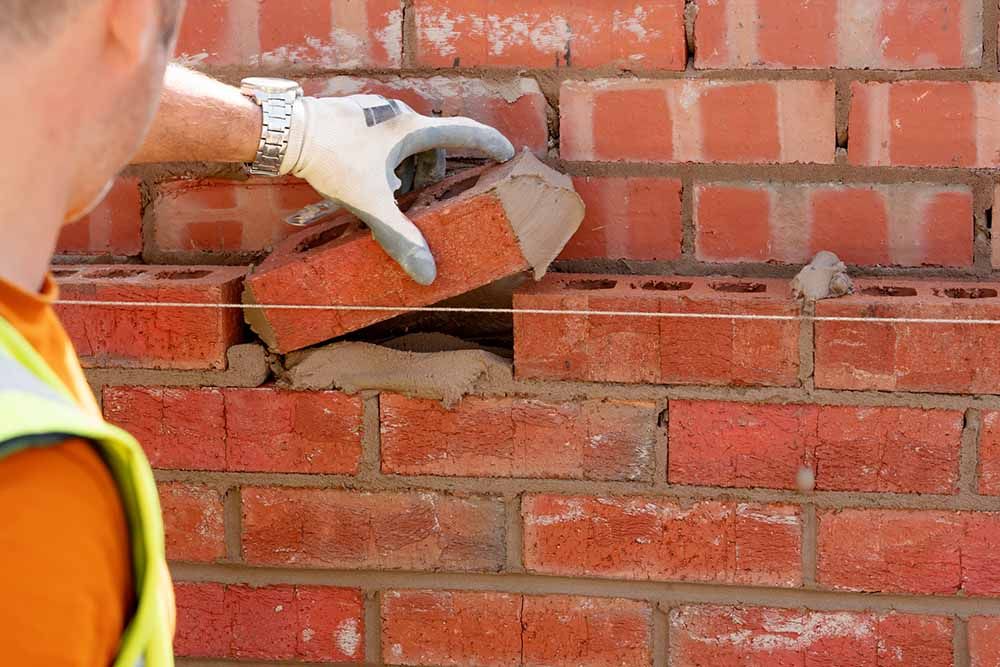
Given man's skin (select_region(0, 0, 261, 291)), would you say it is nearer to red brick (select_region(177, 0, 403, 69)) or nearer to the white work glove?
the white work glove

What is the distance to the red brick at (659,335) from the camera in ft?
5.57

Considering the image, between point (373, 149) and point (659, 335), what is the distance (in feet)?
1.59

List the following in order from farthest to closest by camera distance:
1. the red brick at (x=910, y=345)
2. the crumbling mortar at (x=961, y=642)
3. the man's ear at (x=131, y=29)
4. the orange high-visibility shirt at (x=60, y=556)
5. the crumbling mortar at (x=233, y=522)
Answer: the crumbling mortar at (x=233, y=522) < the crumbling mortar at (x=961, y=642) < the red brick at (x=910, y=345) < the man's ear at (x=131, y=29) < the orange high-visibility shirt at (x=60, y=556)

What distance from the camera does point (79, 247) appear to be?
1.96 meters

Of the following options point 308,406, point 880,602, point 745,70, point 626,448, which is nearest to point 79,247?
point 308,406

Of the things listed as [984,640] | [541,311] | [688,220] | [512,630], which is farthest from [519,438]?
[984,640]

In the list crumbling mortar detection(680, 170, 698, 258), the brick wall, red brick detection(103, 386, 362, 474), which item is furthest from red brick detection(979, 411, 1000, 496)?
red brick detection(103, 386, 362, 474)

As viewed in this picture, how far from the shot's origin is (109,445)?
0.67 m

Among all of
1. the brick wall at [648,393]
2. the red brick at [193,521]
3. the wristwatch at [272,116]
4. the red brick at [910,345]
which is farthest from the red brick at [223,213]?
the red brick at [910,345]

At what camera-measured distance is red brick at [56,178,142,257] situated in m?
1.94

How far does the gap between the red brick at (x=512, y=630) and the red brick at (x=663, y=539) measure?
6cm

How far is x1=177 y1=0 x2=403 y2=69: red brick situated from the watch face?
0.47 feet

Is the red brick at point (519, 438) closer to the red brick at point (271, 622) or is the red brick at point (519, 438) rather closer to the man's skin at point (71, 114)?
the red brick at point (271, 622)

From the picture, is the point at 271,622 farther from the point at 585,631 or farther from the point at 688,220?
the point at 688,220
